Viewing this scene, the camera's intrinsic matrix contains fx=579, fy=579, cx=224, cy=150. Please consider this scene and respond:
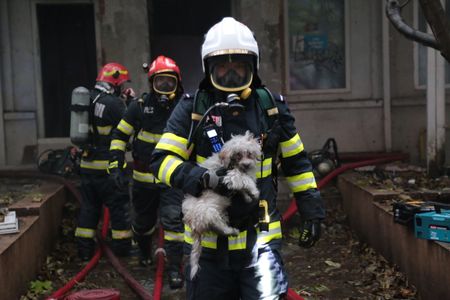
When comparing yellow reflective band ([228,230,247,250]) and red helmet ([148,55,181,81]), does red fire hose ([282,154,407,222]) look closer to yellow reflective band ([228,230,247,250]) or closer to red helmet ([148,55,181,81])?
red helmet ([148,55,181,81])

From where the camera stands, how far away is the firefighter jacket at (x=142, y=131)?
5.89m

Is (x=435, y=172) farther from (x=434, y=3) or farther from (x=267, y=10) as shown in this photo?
(x=267, y=10)

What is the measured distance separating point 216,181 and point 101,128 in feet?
12.8

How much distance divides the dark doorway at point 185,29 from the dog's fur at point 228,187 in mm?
7390

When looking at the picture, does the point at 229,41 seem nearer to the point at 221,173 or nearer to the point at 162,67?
the point at 221,173

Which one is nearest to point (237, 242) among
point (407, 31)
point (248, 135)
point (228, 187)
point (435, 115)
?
point (228, 187)

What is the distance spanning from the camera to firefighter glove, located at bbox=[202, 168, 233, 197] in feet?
9.86

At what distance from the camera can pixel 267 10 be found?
29.2 ft

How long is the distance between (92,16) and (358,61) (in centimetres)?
436

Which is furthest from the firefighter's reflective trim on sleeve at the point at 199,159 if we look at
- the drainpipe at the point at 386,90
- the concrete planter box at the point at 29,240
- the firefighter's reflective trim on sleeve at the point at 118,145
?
the drainpipe at the point at 386,90

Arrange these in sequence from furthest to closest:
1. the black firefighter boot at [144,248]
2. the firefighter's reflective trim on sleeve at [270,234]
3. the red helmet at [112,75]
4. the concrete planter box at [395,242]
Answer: the red helmet at [112,75], the black firefighter boot at [144,248], the concrete planter box at [395,242], the firefighter's reflective trim on sleeve at [270,234]

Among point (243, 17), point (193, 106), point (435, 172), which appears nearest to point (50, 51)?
point (243, 17)

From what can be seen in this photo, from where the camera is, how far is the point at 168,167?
10.5 feet

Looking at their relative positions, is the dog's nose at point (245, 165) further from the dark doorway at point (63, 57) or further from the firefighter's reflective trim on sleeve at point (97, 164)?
the dark doorway at point (63, 57)
